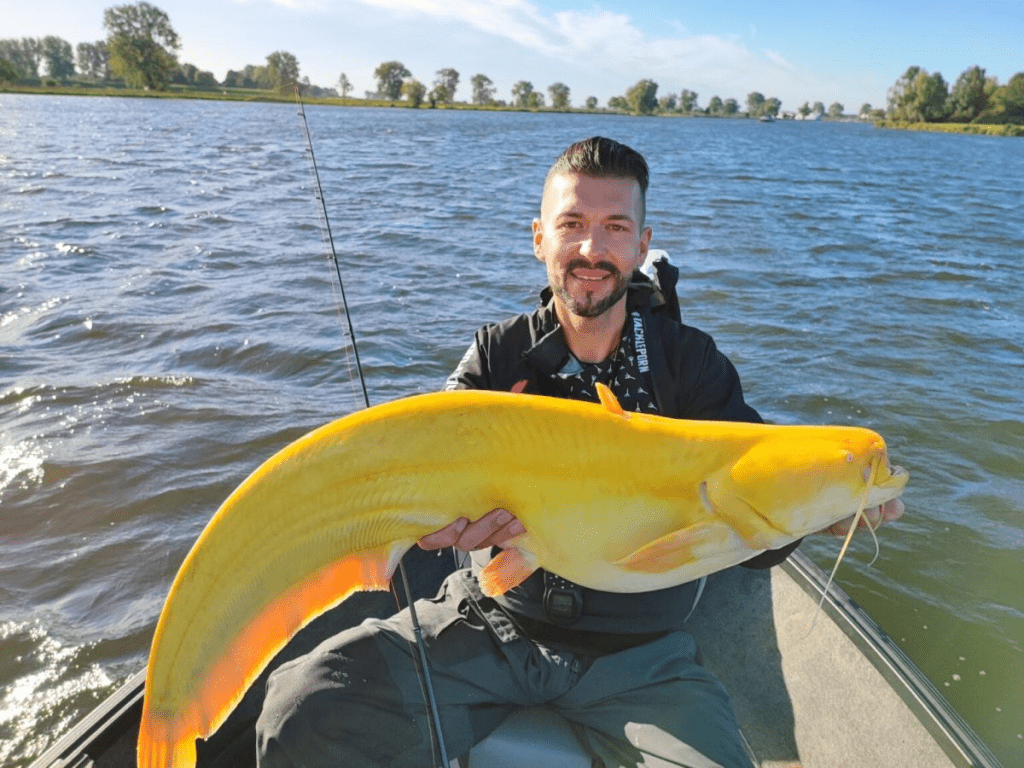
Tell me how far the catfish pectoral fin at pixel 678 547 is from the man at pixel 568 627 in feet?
1.24

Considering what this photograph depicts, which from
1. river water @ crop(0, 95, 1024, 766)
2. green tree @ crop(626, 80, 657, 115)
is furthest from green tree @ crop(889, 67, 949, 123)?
river water @ crop(0, 95, 1024, 766)

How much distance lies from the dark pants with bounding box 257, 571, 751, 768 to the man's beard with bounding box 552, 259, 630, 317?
126 cm

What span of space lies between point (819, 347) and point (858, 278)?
4.62 meters

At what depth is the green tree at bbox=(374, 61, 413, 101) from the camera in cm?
15025

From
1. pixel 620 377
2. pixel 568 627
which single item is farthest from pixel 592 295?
pixel 568 627

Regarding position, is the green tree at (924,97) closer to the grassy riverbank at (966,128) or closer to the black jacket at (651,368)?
the grassy riverbank at (966,128)

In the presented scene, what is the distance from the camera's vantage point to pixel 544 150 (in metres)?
39.7

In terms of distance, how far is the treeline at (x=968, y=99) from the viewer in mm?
122062

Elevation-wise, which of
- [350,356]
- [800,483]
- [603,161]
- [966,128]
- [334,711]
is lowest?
[350,356]

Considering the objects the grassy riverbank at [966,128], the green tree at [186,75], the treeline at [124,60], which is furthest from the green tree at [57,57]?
the grassy riverbank at [966,128]

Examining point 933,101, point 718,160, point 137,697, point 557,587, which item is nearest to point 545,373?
point 557,587

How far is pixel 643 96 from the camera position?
166375 mm

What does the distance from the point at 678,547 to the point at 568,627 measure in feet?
2.91

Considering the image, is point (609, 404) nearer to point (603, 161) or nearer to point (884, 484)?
point (884, 484)
